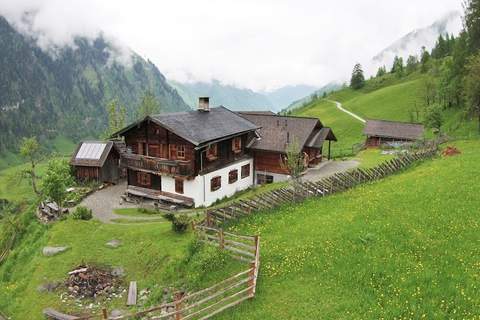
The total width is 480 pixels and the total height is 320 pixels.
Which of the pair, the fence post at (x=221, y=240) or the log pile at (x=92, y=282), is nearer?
the fence post at (x=221, y=240)

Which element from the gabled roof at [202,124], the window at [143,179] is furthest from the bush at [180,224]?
the window at [143,179]

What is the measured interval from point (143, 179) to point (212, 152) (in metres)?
Answer: 8.16

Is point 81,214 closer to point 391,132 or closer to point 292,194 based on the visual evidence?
point 292,194

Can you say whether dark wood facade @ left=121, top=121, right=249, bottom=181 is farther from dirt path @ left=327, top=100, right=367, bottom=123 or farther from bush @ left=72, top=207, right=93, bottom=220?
dirt path @ left=327, top=100, right=367, bottom=123

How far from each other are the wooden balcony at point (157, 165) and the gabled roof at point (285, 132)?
11352 millimetres

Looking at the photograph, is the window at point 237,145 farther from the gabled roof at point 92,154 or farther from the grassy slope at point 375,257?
the grassy slope at point 375,257

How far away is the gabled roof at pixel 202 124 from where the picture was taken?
37.5 meters

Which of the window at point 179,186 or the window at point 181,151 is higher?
the window at point 181,151

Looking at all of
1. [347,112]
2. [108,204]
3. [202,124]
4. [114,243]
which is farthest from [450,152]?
[347,112]

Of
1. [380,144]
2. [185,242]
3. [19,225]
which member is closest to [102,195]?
[19,225]

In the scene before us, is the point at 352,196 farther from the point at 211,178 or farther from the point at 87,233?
the point at 87,233

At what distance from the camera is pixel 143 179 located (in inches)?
1686

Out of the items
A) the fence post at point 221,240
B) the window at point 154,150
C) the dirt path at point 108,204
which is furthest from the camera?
the window at point 154,150

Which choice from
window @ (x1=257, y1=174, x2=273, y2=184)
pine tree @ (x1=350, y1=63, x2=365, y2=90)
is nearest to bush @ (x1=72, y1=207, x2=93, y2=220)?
window @ (x1=257, y1=174, x2=273, y2=184)
